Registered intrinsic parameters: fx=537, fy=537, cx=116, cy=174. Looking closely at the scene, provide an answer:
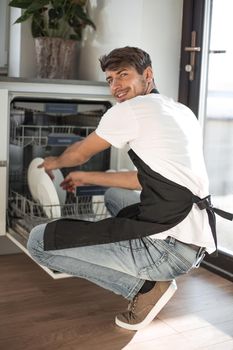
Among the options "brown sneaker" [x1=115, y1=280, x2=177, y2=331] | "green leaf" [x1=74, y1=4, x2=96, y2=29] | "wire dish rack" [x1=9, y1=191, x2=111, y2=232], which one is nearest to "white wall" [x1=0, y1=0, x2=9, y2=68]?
"green leaf" [x1=74, y1=4, x2=96, y2=29]

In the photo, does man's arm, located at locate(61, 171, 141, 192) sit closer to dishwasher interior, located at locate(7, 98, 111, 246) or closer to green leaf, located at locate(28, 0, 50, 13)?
dishwasher interior, located at locate(7, 98, 111, 246)

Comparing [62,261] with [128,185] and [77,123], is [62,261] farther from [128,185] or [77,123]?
[77,123]

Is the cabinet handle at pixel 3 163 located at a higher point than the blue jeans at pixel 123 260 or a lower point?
higher

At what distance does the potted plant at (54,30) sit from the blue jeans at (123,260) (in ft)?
4.17

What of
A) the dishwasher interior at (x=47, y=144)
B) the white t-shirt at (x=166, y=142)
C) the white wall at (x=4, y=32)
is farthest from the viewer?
the white wall at (x=4, y=32)

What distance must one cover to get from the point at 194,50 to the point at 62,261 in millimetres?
1404

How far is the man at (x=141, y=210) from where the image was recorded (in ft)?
5.66

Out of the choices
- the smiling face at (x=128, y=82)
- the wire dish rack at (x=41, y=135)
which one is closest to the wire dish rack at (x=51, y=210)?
the wire dish rack at (x=41, y=135)

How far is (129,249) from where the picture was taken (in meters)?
1.81

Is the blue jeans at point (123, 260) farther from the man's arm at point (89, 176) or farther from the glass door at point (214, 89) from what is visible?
the glass door at point (214, 89)

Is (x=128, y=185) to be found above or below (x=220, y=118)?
below

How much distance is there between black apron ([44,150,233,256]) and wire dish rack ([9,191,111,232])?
22.4 inches

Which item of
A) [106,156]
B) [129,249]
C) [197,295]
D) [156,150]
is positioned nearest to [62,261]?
[129,249]

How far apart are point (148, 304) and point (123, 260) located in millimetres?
224
